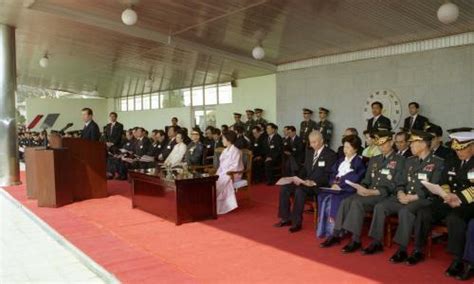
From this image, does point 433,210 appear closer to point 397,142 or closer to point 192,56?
point 397,142

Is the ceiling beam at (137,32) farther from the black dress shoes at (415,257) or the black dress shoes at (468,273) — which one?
the black dress shoes at (468,273)

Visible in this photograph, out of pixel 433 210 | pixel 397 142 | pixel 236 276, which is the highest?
pixel 397 142

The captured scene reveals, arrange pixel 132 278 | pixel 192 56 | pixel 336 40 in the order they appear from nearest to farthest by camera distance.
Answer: pixel 132 278 → pixel 336 40 → pixel 192 56

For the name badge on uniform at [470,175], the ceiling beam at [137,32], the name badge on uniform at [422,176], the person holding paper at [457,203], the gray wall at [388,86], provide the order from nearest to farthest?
the person holding paper at [457,203] → the name badge on uniform at [470,175] → the name badge on uniform at [422,176] → the gray wall at [388,86] → the ceiling beam at [137,32]

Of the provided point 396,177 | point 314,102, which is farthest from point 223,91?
point 396,177

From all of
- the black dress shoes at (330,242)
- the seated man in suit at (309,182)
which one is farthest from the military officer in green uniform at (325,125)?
the black dress shoes at (330,242)

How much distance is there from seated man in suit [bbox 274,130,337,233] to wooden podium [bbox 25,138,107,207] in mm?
3441

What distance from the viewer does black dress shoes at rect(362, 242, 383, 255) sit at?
13.2ft

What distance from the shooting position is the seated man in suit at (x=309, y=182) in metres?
4.88

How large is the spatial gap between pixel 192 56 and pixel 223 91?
10.2 feet

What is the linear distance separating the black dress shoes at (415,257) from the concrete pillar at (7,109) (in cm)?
788

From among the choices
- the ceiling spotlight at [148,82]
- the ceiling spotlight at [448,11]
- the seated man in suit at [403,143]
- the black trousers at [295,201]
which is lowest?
the black trousers at [295,201]

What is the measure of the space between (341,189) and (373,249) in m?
0.71

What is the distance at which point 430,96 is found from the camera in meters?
7.48
